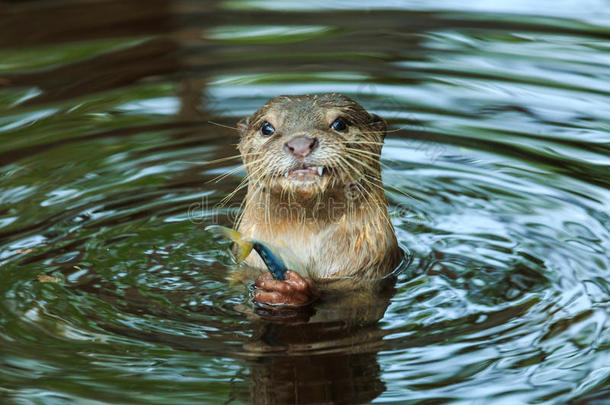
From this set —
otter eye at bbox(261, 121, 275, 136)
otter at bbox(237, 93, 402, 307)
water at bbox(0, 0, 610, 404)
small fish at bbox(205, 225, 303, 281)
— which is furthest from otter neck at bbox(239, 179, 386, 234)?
water at bbox(0, 0, 610, 404)

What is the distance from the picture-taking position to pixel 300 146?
15.9 feet

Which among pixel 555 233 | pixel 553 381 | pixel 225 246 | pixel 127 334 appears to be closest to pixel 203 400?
pixel 127 334

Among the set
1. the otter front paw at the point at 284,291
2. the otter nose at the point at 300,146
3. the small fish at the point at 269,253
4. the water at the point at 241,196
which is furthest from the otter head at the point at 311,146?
the water at the point at 241,196

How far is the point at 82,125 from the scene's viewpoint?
25.0ft

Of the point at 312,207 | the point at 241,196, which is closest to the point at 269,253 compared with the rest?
the point at 312,207

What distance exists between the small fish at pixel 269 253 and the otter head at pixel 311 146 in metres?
0.28

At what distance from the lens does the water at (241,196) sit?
4.32 m

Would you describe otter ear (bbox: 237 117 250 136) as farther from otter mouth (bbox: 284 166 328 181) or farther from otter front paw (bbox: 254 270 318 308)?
otter front paw (bbox: 254 270 318 308)

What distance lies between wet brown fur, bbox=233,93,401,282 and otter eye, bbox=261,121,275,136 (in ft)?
0.08

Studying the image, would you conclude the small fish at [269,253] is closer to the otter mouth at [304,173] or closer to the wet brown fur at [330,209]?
the wet brown fur at [330,209]

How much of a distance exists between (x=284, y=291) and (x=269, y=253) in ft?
0.74

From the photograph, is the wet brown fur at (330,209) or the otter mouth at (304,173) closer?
the otter mouth at (304,173)

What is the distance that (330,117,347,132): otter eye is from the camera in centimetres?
523

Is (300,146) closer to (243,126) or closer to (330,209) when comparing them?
(330,209)
